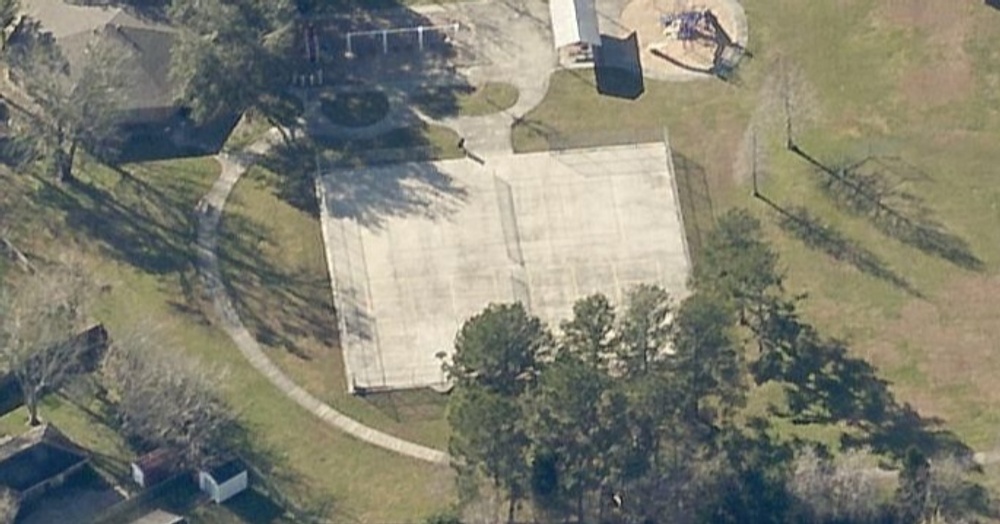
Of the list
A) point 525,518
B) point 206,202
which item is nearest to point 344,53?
point 206,202

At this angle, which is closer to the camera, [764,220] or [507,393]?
[507,393]

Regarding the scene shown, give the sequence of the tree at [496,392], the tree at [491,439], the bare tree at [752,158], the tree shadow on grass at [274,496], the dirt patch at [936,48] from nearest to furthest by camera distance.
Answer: the tree at [491,439] → the tree at [496,392] → the tree shadow on grass at [274,496] → the bare tree at [752,158] → the dirt patch at [936,48]

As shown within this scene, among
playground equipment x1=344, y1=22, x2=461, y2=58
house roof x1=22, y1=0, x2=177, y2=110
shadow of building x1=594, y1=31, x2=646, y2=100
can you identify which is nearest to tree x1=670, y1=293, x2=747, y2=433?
shadow of building x1=594, y1=31, x2=646, y2=100

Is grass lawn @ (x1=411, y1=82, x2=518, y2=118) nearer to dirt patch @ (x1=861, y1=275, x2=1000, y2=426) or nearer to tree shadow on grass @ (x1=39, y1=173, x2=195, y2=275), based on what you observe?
tree shadow on grass @ (x1=39, y1=173, x2=195, y2=275)

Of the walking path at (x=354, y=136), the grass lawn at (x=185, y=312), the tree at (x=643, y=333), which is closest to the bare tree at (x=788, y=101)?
the walking path at (x=354, y=136)

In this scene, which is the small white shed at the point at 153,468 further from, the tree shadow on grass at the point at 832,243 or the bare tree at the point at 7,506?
the tree shadow on grass at the point at 832,243

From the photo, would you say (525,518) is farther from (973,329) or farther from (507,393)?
(973,329)

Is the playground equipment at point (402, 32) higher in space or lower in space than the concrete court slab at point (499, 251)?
higher
